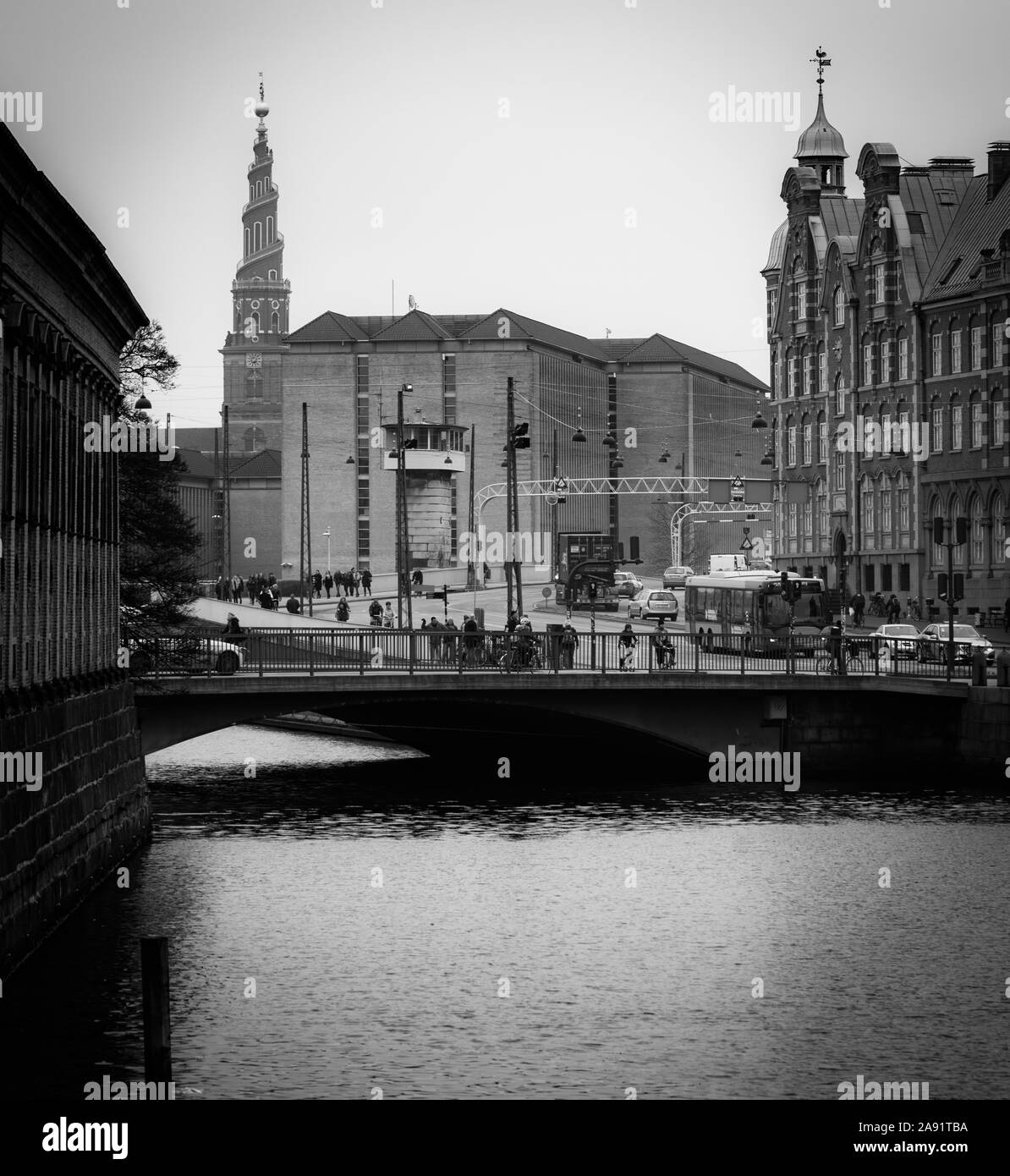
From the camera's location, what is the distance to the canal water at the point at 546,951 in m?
26.2

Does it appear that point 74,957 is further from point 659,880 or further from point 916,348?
point 916,348

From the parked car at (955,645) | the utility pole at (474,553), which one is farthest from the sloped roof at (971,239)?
the utility pole at (474,553)

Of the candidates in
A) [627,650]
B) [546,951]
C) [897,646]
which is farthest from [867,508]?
[546,951]

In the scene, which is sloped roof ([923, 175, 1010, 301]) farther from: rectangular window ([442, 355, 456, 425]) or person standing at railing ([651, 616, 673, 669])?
rectangular window ([442, 355, 456, 425])

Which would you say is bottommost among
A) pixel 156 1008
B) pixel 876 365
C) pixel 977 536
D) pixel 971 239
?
pixel 156 1008

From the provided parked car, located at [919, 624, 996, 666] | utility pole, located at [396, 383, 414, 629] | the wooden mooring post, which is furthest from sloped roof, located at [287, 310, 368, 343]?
the wooden mooring post

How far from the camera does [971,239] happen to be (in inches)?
3903

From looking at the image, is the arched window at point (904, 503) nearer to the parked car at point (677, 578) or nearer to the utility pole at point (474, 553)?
the parked car at point (677, 578)

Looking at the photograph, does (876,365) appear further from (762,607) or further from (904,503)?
(762,607)

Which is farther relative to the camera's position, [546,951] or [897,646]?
[897,646]

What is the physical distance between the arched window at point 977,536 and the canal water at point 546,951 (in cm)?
3866

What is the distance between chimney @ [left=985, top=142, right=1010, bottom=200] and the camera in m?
99.9

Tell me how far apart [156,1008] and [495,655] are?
114ft
